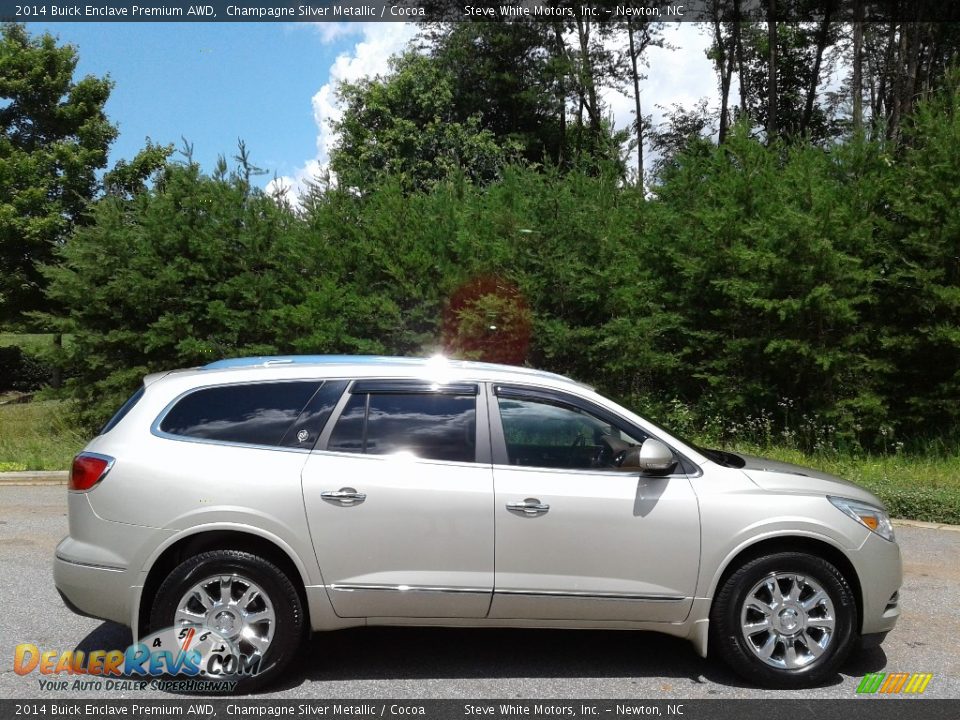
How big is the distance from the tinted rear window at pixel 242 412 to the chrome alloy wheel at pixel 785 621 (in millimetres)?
2778

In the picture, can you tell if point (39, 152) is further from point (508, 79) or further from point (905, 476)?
point (905, 476)

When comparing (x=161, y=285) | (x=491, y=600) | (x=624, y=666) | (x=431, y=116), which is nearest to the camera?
(x=491, y=600)

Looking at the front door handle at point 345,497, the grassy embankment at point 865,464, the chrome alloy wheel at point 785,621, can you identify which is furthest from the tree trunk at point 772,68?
the front door handle at point 345,497

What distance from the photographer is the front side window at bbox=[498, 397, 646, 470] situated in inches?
199

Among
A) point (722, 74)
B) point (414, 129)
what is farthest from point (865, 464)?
point (722, 74)

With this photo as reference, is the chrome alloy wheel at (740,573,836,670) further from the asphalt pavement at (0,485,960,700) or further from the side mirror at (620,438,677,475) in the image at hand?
the side mirror at (620,438,677,475)

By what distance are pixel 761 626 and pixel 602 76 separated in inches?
1294

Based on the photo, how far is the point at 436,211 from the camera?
49.7 ft

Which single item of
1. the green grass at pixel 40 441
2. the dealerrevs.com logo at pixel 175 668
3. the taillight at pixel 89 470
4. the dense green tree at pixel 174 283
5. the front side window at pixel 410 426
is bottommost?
the dealerrevs.com logo at pixel 175 668

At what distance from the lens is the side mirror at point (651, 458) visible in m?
4.83

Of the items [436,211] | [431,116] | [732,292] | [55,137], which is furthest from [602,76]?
[732,292]

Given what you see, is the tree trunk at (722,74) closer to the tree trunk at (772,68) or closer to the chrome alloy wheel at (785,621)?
the tree trunk at (772,68)

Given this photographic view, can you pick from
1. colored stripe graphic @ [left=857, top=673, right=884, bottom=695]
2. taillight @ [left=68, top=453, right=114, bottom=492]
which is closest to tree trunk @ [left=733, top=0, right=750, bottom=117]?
colored stripe graphic @ [left=857, top=673, right=884, bottom=695]

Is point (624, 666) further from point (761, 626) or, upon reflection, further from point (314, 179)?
point (314, 179)
